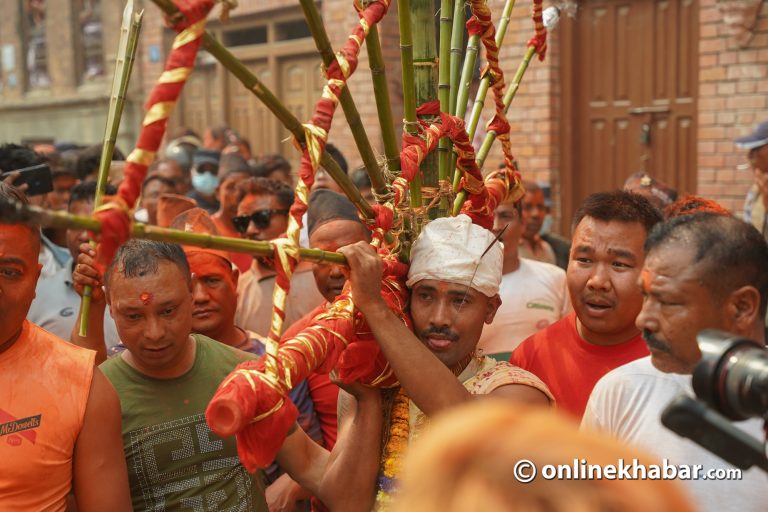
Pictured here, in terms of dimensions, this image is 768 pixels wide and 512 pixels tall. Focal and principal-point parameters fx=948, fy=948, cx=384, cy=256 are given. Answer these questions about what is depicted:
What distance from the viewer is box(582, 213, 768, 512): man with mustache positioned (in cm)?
210

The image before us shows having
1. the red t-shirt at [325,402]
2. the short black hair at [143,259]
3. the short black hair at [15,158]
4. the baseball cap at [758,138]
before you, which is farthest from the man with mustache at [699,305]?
the short black hair at [15,158]

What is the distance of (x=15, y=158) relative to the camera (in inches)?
217

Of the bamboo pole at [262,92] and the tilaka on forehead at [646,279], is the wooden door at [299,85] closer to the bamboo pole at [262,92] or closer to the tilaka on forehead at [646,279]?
the bamboo pole at [262,92]

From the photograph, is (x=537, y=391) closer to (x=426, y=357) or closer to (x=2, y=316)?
(x=426, y=357)

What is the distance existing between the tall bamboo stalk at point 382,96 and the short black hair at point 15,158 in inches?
144

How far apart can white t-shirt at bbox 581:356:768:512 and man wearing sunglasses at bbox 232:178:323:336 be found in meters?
1.99

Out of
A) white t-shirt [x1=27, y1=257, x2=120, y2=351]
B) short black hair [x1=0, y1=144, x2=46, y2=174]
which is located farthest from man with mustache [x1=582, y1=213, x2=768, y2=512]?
short black hair [x1=0, y1=144, x2=46, y2=174]

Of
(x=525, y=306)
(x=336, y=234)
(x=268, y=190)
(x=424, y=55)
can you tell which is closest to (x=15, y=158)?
(x=268, y=190)

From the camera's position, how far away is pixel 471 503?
1.13 m

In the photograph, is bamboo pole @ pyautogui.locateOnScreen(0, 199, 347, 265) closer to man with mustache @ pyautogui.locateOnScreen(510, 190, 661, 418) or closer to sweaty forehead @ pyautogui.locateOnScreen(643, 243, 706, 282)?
sweaty forehead @ pyautogui.locateOnScreen(643, 243, 706, 282)

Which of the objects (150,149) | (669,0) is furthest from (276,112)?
(669,0)

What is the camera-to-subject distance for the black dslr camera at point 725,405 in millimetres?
1426

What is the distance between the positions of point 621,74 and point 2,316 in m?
6.02

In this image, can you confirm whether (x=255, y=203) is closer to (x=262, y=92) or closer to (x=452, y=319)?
(x=452, y=319)
